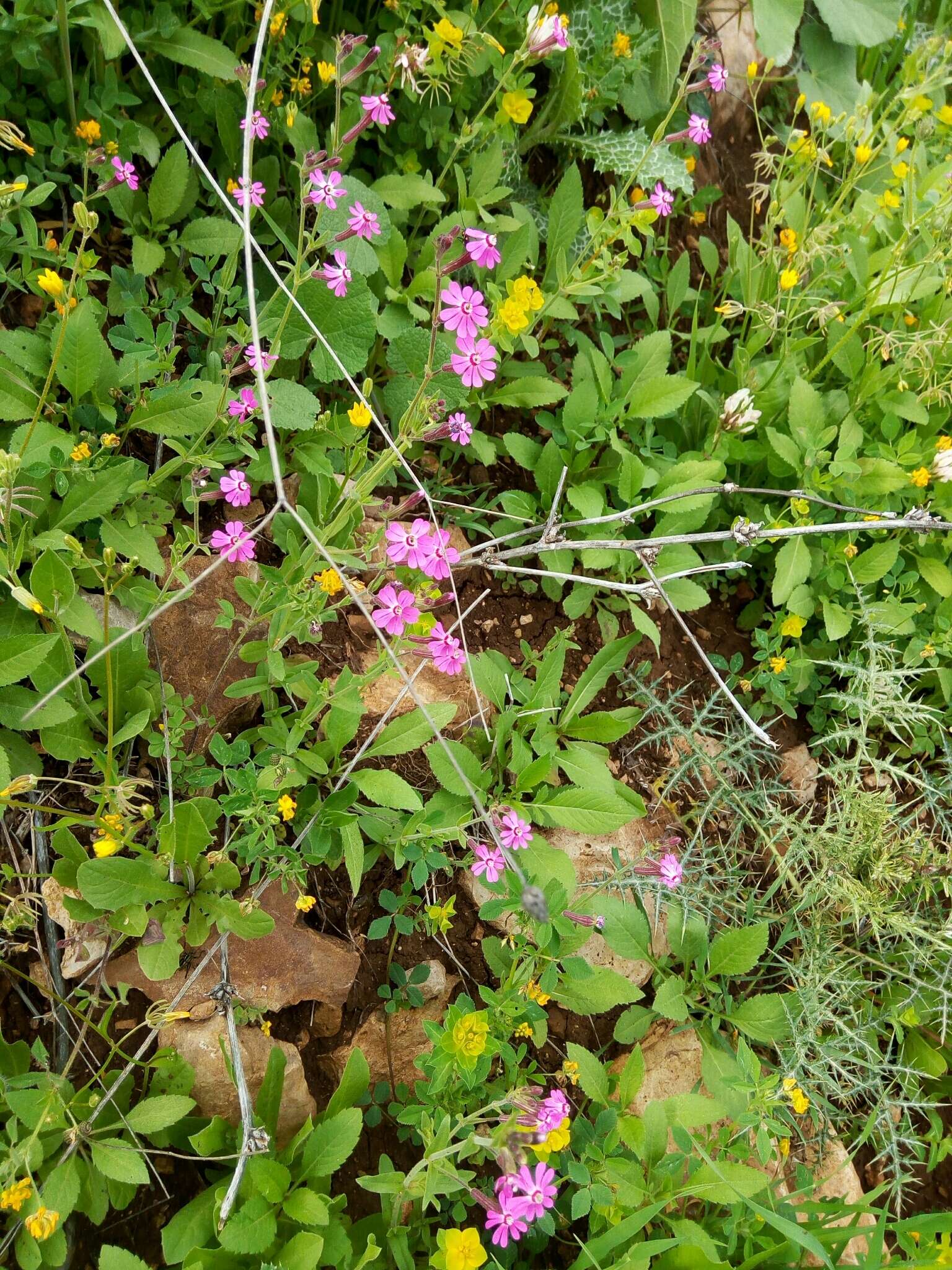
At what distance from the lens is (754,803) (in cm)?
255

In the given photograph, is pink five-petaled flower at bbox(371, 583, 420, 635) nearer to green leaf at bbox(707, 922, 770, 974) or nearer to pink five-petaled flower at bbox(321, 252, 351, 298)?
pink five-petaled flower at bbox(321, 252, 351, 298)

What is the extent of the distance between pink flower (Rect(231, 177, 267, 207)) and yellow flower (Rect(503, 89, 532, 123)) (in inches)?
25.1

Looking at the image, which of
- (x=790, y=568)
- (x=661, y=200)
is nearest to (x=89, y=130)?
(x=661, y=200)

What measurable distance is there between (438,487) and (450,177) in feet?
2.89

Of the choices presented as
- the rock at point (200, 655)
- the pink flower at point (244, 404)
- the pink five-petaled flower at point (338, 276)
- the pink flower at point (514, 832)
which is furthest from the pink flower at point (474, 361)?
the pink flower at point (514, 832)

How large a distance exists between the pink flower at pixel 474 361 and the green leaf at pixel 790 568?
3.62 ft

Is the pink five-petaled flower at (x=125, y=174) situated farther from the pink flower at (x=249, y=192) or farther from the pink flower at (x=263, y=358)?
the pink flower at (x=263, y=358)

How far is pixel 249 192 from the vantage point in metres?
1.62

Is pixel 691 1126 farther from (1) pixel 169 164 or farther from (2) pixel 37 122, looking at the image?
(2) pixel 37 122

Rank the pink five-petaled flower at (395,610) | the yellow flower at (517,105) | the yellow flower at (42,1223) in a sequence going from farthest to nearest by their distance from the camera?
the yellow flower at (517,105)
the pink five-petaled flower at (395,610)
the yellow flower at (42,1223)

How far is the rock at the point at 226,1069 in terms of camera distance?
192 centimetres

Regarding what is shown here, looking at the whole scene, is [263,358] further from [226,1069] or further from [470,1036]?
[226,1069]

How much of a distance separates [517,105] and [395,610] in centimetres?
139

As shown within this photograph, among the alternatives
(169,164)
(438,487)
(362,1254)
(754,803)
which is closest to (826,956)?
(754,803)
